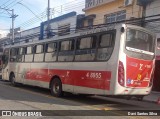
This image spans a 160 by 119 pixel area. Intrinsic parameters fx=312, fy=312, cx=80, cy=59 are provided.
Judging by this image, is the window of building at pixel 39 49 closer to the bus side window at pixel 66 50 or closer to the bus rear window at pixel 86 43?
the bus side window at pixel 66 50

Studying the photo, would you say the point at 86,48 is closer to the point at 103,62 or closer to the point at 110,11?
the point at 103,62

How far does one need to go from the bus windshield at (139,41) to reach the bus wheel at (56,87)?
439 centimetres

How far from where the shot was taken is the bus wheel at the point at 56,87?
14.6 meters

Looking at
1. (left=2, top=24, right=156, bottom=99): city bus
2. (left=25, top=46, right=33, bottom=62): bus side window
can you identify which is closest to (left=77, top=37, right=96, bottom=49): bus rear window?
(left=2, top=24, right=156, bottom=99): city bus

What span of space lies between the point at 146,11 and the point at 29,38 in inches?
742

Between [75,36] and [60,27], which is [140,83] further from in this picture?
[60,27]

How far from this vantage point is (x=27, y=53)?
18.2 m

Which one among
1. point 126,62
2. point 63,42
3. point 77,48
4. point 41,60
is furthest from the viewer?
point 41,60

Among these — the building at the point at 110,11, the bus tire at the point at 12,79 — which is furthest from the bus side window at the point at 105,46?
the bus tire at the point at 12,79

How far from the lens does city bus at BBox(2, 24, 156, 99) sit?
449 inches

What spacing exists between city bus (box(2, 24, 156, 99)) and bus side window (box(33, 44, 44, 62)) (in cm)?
48

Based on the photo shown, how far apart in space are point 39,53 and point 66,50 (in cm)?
284

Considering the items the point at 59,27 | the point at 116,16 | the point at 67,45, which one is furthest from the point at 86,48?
the point at 59,27

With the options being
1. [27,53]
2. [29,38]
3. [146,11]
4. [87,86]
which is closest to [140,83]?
[87,86]
